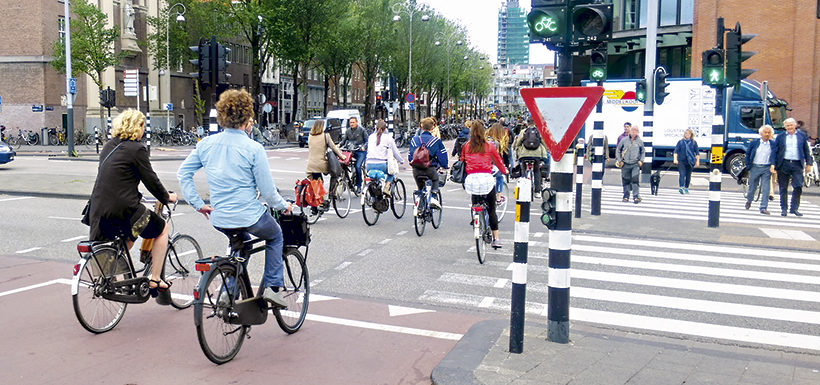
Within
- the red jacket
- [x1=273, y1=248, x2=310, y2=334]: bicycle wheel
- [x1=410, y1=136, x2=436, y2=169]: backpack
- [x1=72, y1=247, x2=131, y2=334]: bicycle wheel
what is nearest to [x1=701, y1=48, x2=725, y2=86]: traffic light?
[x1=410, y1=136, x2=436, y2=169]: backpack

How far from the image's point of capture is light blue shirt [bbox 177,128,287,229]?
5.19 meters

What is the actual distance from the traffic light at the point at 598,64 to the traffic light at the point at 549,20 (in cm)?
604

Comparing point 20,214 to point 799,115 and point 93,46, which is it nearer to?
point 93,46

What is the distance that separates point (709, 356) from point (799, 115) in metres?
33.7

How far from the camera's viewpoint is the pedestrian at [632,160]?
16750mm

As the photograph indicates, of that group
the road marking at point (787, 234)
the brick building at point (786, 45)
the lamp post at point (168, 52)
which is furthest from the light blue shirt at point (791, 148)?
the lamp post at point (168, 52)

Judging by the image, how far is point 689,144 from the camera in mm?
18375

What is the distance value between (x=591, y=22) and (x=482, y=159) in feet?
12.4

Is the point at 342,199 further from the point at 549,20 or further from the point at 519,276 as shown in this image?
the point at 519,276

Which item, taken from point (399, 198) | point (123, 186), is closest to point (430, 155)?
point (399, 198)

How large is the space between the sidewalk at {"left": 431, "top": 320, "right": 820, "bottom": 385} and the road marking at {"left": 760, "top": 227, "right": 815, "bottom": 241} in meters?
6.80

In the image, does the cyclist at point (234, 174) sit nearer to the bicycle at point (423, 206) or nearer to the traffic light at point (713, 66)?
the bicycle at point (423, 206)

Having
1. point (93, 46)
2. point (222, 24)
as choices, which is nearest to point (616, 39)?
point (222, 24)

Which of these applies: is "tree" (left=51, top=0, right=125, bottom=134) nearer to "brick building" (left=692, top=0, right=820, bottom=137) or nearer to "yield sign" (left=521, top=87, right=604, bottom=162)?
"brick building" (left=692, top=0, right=820, bottom=137)
